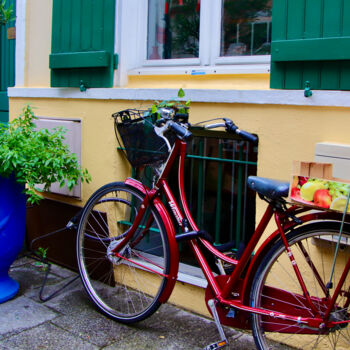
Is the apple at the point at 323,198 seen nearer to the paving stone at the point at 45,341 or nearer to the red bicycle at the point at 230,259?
the red bicycle at the point at 230,259

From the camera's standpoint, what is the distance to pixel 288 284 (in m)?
3.08

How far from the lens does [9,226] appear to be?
3744 millimetres

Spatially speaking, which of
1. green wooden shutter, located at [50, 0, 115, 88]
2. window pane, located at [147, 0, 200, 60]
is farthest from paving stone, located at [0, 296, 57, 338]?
window pane, located at [147, 0, 200, 60]

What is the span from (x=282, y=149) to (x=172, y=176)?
47.7 inches

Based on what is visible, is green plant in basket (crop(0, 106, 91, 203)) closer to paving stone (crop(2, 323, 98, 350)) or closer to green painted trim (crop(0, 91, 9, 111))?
paving stone (crop(2, 323, 98, 350))

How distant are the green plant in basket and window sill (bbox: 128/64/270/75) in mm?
933

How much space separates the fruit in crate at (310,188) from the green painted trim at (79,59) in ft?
7.68

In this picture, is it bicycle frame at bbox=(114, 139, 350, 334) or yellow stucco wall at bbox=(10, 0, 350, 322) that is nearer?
bicycle frame at bbox=(114, 139, 350, 334)

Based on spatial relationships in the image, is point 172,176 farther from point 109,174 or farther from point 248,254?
point 248,254

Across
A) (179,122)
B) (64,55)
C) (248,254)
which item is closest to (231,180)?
(179,122)

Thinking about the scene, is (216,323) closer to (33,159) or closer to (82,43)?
(33,159)

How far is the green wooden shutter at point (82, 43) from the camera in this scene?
4.04 meters

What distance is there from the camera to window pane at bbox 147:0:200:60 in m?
4.00

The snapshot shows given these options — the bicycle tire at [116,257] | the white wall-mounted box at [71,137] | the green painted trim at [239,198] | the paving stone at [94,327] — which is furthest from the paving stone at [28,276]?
the green painted trim at [239,198]
